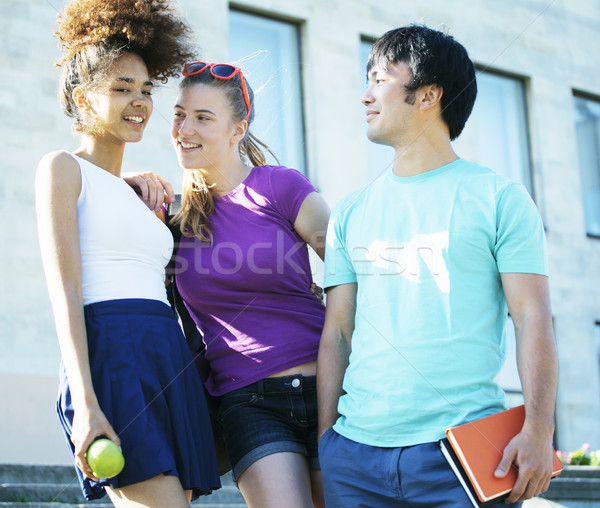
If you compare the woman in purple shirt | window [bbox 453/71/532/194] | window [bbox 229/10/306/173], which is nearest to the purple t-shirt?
the woman in purple shirt

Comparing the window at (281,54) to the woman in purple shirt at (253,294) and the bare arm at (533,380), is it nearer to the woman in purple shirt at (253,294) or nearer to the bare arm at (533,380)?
the woman in purple shirt at (253,294)

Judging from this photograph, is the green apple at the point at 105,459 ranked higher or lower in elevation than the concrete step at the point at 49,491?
higher

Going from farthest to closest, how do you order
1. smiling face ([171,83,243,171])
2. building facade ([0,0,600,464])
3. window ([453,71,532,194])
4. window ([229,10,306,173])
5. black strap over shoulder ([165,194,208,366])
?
window ([453,71,532,194]), window ([229,10,306,173]), building facade ([0,0,600,464]), smiling face ([171,83,243,171]), black strap over shoulder ([165,194,208,366])

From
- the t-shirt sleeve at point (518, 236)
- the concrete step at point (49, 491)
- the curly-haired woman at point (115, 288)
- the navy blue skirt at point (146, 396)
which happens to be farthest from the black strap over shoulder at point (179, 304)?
the concrete step at point (49, 491)

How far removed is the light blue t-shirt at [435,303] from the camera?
2.52m

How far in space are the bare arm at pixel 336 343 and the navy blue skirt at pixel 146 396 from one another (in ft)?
1.44

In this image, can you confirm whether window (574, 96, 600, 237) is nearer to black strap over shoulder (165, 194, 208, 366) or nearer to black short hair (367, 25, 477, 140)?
black short hair (367, 25, 477, 140)

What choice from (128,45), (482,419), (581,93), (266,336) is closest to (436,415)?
(482,419)

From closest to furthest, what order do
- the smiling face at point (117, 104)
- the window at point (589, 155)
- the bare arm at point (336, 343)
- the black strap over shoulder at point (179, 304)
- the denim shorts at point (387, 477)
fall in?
the denim shorts at point (387, 477), the bare arm at point (336, 343), the smiling face at point (117, 104), the black strap over shoulder at point (179, 304), the window at point (589, 155)

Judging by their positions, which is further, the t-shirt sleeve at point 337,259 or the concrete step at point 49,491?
the concrete step at point 49,491

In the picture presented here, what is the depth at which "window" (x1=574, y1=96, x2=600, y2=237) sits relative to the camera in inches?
475

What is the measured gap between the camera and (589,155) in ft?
40.3

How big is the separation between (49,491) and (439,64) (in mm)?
3264

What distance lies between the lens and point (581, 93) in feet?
40.4
